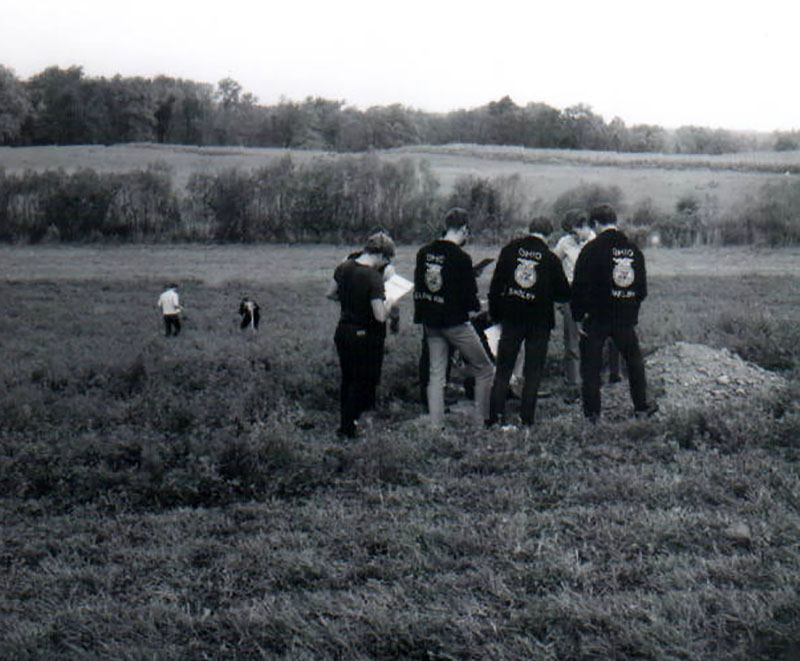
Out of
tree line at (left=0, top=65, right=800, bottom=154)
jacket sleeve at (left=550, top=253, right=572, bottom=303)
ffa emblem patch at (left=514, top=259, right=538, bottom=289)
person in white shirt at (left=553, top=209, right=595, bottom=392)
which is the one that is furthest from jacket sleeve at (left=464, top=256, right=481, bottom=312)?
tree line at (left=0, top=65, right=800, bottom=154)

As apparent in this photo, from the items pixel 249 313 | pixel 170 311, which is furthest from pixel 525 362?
pixel 170 311

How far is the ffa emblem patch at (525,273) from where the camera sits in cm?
720

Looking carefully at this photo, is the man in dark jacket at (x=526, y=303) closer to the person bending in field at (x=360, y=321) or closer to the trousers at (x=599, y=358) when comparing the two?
the trousers at (x=599, y=358)

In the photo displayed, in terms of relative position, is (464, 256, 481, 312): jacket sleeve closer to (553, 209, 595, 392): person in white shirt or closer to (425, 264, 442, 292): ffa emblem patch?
(425, 264, 442, 292): ffa emblem patch

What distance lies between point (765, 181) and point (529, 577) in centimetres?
3717

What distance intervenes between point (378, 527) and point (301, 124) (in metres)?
53.0

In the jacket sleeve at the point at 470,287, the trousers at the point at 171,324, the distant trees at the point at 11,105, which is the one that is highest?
the distant trees at the point at 11,105

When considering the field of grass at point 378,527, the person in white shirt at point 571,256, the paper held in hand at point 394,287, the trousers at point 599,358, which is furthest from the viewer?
the person in white shirt at point 571,256

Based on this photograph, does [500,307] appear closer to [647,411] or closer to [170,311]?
[647,411]

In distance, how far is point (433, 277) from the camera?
7125 mm

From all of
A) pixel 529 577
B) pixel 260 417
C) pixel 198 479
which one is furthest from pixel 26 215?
pixel 529 577

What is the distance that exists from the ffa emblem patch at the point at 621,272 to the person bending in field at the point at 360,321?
1808 mm

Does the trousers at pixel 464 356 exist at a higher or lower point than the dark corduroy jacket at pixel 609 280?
lower

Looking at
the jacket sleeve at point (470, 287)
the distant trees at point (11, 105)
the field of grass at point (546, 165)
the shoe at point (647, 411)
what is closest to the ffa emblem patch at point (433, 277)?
the jacket sleeve at point (470, 287)
